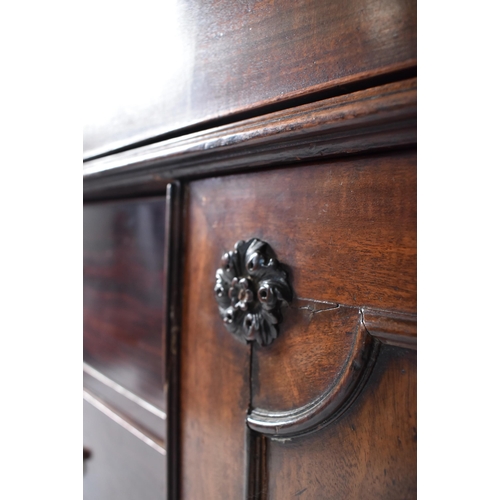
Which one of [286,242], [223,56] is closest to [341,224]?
[286,242]

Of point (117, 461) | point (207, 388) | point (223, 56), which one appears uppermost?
point (223, 56)

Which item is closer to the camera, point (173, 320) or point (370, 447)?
point (370, 447)

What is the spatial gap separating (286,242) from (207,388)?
Result: 15 cm

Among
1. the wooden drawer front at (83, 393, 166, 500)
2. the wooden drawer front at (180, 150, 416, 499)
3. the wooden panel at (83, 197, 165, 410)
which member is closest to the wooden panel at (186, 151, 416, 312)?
the wooden drawer front at (180, 150, 416, 499)

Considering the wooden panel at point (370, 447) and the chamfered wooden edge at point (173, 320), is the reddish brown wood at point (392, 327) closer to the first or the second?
the wooden panel at point (370, 447)

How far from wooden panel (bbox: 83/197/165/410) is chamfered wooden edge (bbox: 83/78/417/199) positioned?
0.32 feet

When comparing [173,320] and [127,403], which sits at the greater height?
[173,320]

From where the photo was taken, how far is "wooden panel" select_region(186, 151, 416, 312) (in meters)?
0.22

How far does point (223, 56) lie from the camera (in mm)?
308

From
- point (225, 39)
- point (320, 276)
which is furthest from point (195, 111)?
point (320, 276)

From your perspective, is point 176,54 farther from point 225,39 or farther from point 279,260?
point 279,260

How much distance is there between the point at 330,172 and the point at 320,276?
6cm

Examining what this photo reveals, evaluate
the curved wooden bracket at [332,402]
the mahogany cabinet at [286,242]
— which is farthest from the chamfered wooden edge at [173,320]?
the curved wooden bracket at [332,402]

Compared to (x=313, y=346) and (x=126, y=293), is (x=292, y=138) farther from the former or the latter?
(x=126, y=293)
